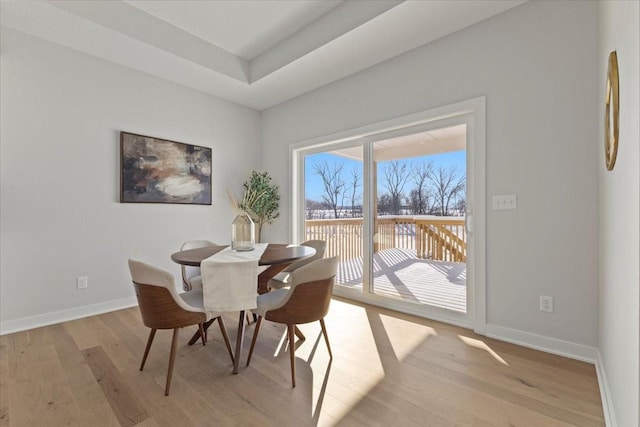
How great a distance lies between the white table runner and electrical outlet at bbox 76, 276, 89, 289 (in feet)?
6.76

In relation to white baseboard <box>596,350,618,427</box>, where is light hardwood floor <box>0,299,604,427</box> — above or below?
below

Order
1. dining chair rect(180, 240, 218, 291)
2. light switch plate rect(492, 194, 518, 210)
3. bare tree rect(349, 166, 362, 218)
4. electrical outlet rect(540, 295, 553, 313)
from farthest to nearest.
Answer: bare tree rect(349, 166, 362, 218), dining chair rect(180, 240, 218, 291), light switch plate rect(492, 194, 518, 210), electrical outlet rect(540, 295, 553, 313)

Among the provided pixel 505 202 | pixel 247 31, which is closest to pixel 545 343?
pixel 505 202

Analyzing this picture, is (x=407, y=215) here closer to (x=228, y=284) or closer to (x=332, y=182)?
(x=332, y=182)

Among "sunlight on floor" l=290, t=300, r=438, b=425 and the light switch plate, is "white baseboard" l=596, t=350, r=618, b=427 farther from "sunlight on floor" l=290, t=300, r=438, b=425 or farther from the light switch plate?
the light switch plate

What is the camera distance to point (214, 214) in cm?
398

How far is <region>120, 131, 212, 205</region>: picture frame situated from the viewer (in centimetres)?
319

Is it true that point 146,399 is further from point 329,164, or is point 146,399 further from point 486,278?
point 329,164

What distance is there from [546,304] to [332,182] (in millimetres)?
2523

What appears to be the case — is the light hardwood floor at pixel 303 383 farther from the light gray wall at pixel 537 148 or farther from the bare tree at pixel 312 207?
the bare tree at pixel 312 207

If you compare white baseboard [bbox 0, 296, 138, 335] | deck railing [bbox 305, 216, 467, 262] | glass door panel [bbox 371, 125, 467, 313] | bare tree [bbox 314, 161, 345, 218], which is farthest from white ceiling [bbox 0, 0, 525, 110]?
white baseboard [bbox 0, 296, 138, 335]

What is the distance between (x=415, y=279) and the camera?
3.01m

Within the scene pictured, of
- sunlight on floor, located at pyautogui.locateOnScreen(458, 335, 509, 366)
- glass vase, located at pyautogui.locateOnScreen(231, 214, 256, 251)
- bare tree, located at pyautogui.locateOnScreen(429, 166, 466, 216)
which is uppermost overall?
bare tree, located at pyautogui.locateOnScreen(429, 166, 466, 216)

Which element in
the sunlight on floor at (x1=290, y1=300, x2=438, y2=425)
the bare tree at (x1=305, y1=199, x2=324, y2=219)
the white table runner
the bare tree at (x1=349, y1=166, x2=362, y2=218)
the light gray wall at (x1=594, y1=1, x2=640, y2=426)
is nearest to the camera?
the light gray wall at (x1=594, y1=1, x2=640, y2=426)
